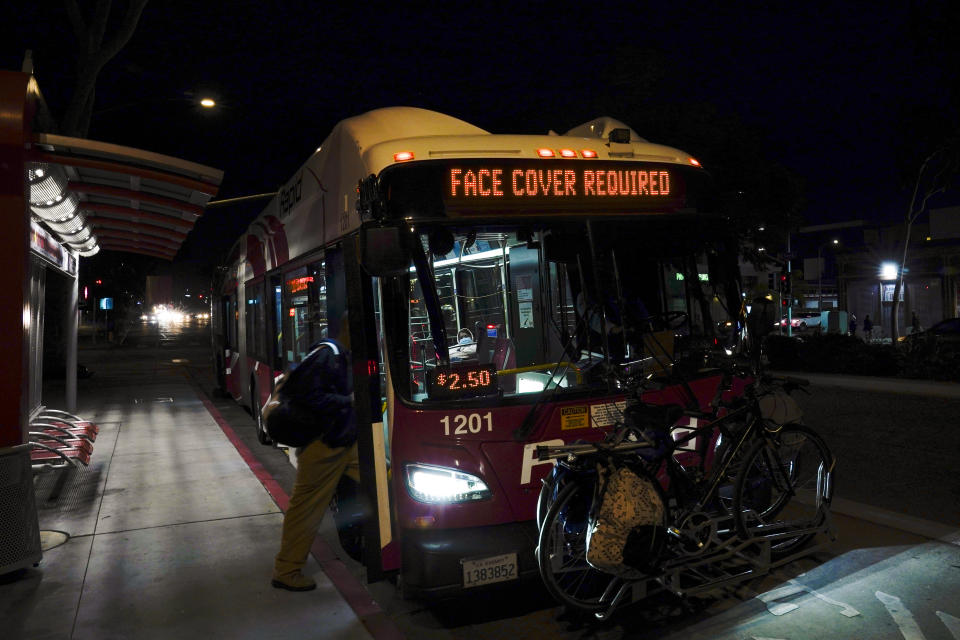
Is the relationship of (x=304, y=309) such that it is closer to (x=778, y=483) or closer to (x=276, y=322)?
(x=276, y=322)

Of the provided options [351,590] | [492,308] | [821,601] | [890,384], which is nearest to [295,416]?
[351,590]

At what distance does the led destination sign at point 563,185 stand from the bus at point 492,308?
0.4 inches

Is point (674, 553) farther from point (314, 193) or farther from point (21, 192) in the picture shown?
point (21, 192)

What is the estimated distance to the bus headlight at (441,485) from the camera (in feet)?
14.0

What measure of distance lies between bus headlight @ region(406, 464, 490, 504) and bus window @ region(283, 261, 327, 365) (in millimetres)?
2336

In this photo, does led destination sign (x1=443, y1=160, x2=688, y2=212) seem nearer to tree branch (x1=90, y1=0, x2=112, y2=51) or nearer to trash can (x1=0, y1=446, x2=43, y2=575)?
trash can (x1=0, y1=446, x2=43, y2=575)

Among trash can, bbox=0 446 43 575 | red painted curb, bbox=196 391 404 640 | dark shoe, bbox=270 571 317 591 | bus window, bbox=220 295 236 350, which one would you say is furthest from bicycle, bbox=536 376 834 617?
bus window, bbox=220 295 236 350

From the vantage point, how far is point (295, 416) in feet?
15.9

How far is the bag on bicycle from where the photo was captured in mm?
4117

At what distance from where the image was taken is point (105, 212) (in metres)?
9.03

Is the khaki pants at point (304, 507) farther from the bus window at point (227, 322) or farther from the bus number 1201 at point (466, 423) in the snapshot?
the bus window at point (227, 322)

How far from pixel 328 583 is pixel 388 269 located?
2.40 m

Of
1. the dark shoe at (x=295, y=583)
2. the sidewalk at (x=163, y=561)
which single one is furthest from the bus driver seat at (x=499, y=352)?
the dark shoe at (x=295, y=583)

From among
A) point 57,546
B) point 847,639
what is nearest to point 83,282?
point 57,546
